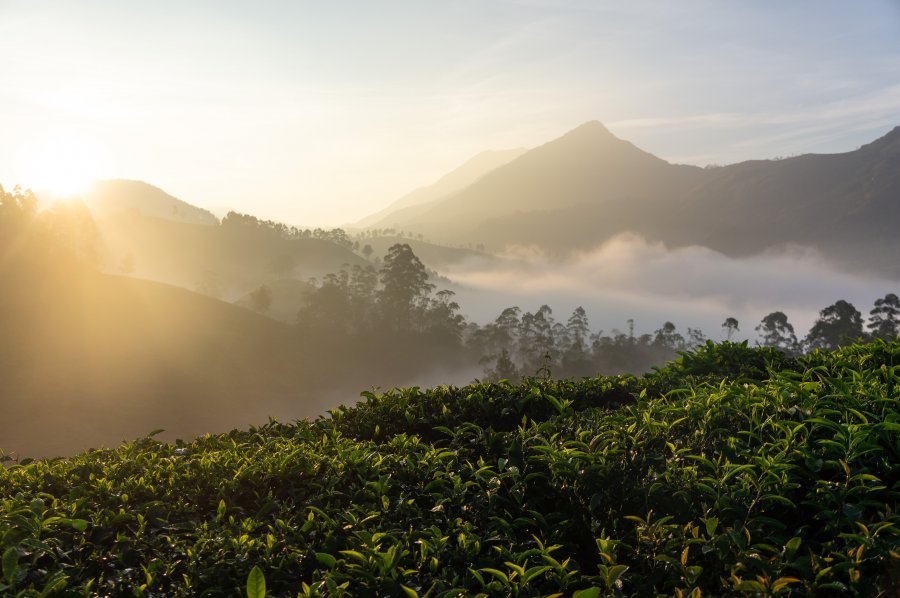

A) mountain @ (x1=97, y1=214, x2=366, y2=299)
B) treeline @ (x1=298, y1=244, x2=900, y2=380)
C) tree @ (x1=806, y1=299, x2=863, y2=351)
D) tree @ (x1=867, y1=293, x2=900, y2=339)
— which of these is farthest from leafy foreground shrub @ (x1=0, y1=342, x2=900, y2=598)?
mountain @ (x1=97, y1=214, x2=366, y2=299)

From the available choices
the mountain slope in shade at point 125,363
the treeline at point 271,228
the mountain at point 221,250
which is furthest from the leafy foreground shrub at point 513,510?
the treeline at point 271,228

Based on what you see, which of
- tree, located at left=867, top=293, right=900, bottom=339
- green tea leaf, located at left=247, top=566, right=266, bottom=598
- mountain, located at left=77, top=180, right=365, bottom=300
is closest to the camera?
green tea leaf, located at left=247, top=566, right=266, bottom=598

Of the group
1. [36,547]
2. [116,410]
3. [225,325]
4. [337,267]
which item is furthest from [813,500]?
[337,267]

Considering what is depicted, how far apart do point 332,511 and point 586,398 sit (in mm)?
3645

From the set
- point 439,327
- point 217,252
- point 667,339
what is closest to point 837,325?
point 667,339

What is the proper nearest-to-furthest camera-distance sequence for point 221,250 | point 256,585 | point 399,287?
point 256,585
point 399,287
point 221,250

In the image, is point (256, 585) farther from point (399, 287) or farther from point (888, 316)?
point (888, 316)

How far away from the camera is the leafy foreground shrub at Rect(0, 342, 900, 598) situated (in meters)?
2.81

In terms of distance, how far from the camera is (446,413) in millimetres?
5562

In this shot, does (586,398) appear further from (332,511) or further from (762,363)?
(332,511)

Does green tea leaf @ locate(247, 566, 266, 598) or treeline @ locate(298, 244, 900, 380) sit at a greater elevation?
green tea leaf @ locate(247, 566, 266, 598)

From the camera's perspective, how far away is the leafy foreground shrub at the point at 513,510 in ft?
9.23

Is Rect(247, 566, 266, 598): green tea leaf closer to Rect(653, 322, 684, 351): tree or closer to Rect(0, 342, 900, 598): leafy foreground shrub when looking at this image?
Rect(0, 342, 900, 598): leafy foreground shrub

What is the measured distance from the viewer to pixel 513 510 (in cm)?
368
